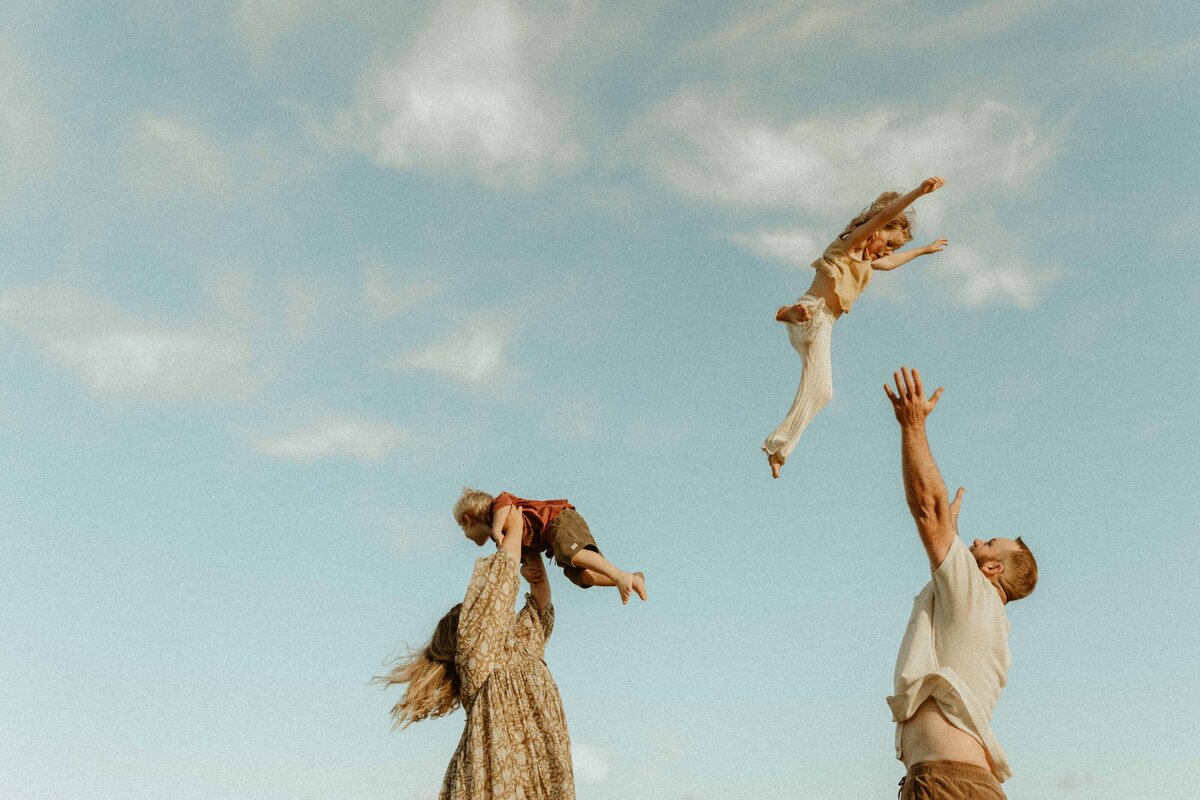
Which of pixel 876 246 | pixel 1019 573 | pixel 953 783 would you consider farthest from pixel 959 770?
pixel 876 246

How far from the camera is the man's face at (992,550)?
21.0ft

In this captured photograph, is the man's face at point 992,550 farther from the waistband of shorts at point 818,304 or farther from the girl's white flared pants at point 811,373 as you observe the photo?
the waistband of shorts at point 818,304

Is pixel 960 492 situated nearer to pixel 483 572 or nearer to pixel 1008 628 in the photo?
pixel 1008 628

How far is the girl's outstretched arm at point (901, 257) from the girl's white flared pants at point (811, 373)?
59 cm

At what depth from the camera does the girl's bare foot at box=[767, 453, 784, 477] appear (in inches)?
364

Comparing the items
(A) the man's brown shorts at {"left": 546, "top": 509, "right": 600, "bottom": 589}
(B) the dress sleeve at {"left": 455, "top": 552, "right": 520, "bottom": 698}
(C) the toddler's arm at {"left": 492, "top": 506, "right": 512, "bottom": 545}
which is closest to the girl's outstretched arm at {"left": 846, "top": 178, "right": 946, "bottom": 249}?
(A) the man's brown shorts at {"left": 546, "top": 509, "right": 600, "bottom": 589}

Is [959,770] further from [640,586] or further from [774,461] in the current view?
[774,461]

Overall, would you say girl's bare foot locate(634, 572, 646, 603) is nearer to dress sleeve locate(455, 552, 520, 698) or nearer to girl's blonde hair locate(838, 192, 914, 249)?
dress sleeve locate(455, 552, 520, 698)

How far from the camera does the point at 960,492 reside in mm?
6648

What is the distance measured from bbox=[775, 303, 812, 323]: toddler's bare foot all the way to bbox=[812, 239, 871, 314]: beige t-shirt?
0.29 m

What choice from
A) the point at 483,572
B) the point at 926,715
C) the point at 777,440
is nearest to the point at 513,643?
the point at 483,572

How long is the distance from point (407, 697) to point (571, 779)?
1.39m

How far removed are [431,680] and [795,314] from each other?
4.16 metres

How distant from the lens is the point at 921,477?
600 centimetres
